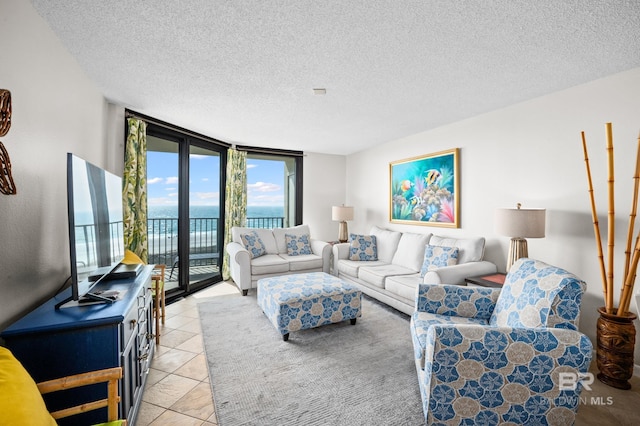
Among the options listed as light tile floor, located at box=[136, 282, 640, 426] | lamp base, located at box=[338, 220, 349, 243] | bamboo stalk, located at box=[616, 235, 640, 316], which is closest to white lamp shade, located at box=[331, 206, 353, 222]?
lamp base, located at box=[338, 220, 349, 243]

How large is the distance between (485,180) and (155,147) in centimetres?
445

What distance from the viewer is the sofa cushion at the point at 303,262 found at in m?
4.31

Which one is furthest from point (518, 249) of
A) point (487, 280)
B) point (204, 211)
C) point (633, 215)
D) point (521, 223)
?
point (204, 211)

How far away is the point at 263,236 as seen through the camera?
4.76 meters

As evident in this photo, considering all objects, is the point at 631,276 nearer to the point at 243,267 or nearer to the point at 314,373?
the point at 314,373

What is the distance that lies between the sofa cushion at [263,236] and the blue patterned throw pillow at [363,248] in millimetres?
1302

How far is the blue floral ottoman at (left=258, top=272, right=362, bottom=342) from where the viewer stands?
106 inches

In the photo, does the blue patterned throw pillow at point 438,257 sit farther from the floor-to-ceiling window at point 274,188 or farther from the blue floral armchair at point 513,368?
the floor-to-ceiling window at point 274,188

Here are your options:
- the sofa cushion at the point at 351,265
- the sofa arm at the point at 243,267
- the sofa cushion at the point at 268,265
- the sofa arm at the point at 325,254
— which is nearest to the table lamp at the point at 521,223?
the sofa cushion at the point at 351,265

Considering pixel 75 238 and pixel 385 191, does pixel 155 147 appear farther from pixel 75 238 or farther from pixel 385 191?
pixel 385 191

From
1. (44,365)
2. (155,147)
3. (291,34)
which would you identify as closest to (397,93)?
(291,34)

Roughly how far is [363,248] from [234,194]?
236cm

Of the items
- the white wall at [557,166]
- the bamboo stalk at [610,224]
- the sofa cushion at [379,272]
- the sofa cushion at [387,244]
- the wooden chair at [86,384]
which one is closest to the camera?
the wooden chair at [86,384]

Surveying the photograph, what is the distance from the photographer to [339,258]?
4.47 meters
